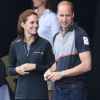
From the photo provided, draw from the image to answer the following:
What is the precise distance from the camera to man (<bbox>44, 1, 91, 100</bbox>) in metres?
5.29

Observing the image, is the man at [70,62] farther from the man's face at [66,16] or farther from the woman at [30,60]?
the woman at [30,60]

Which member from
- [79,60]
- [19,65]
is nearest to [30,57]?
[19,65]

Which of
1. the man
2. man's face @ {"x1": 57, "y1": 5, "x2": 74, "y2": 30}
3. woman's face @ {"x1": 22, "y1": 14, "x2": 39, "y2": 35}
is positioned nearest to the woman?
woman's face @ {"x1": 22, "y1": 14, "x2": 39, "y2": 35}

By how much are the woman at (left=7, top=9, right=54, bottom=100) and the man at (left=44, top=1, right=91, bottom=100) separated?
0.44 feet

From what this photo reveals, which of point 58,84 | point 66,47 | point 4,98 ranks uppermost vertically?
point 66,47

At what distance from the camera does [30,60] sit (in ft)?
17.9

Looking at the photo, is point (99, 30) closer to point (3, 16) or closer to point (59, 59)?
point (3, 16)

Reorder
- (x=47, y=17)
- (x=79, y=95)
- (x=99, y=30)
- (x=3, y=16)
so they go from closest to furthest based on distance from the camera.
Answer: (x=79, y=95) < (x=47, y=17) < (x=99, y=30) < (x=3, y=16)

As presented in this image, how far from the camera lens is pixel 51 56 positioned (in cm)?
556

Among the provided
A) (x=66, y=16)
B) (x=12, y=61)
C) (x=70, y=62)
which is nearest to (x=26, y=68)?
(x=12, y=61)

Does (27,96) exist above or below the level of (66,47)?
below

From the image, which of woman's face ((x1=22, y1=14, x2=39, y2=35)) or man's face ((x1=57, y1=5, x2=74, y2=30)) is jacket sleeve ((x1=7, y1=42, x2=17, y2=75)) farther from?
man's face ((x1=57, y1=5, x2=74, y2=30))

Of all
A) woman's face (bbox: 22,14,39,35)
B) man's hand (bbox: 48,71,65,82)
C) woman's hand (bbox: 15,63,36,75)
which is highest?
woman's face (bbox: 22,14,39,35)

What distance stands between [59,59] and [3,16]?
2.69 metres
